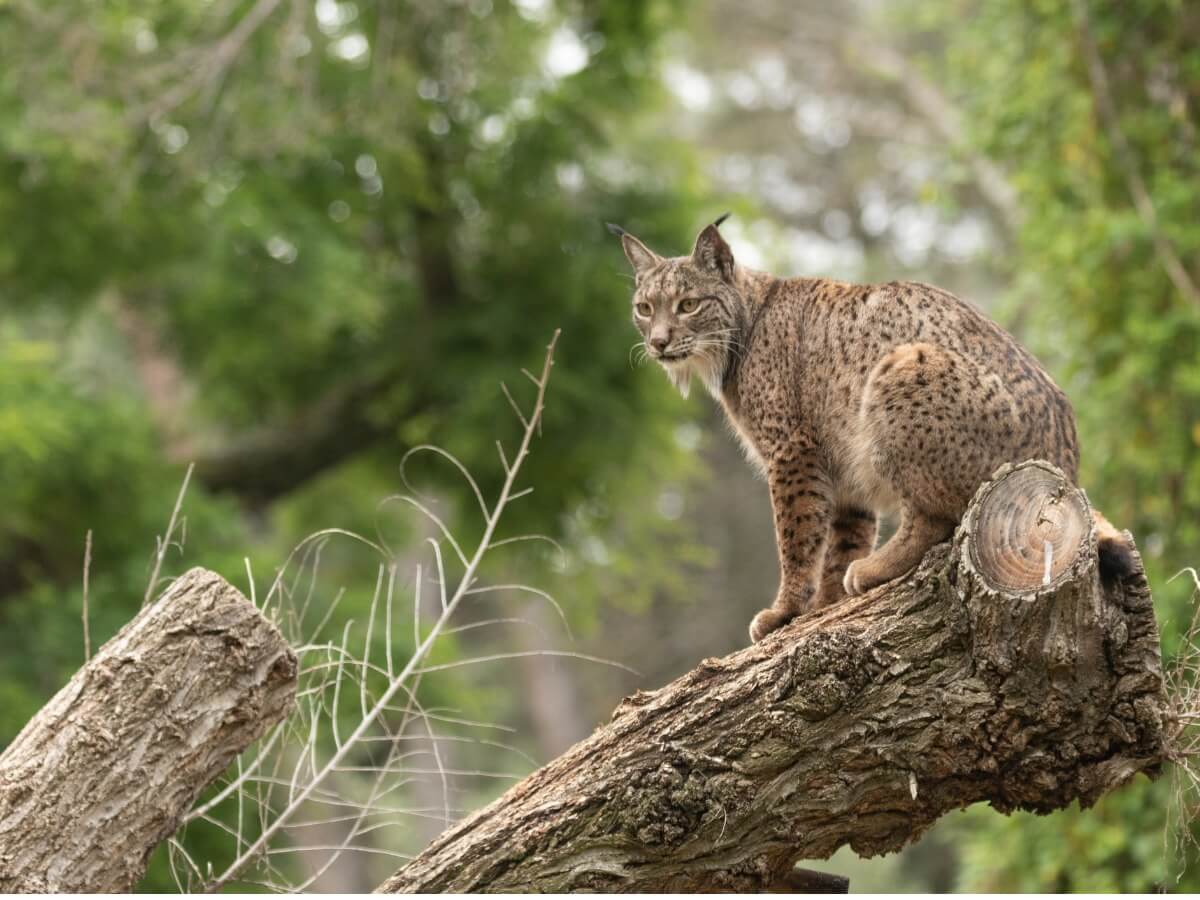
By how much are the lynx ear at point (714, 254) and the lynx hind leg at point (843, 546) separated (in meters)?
1.10

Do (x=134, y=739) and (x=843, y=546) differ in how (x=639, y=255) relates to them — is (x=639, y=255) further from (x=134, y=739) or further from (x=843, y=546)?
(x=134, y=739)

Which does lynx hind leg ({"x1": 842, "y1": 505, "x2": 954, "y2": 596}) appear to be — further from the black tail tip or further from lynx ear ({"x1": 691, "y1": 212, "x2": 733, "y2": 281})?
lynx ear ({"x1": 691, "y1": 212, "x2": 733, "y2": 281})

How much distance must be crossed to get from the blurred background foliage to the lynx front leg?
9.98ft

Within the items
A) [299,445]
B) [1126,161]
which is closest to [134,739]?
[1126,161]

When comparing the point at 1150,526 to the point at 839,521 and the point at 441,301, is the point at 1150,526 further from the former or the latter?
the point at 441,301

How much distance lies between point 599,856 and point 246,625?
55.3 inches

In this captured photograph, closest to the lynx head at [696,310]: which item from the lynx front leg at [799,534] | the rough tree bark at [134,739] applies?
the lynx front leg at [799,534]

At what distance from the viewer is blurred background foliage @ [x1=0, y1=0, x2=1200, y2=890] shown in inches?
363

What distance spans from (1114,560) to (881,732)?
85cm

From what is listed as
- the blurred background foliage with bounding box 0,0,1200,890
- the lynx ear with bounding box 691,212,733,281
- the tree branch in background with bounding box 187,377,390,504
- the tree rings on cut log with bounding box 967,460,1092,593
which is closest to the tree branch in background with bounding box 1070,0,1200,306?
the blurred background foliage with bounding box 0,0,1200,890

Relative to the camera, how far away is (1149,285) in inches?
360

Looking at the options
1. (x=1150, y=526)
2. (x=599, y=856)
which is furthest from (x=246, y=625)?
(x=1150, y=526)

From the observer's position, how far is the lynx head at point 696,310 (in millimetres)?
5938

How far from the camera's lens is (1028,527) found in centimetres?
443
